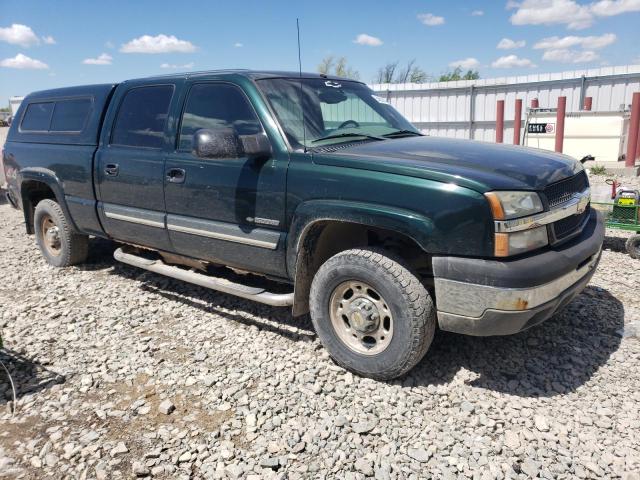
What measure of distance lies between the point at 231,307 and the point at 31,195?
3.25m

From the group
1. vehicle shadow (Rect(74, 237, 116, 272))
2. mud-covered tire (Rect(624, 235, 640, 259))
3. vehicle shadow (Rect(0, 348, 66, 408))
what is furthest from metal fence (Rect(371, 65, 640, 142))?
vehicle shadow (Rect(0, 348, 66, 408))

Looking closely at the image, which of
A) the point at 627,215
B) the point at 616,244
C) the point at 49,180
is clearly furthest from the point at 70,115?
the point at 616,244

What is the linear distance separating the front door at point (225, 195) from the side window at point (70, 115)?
163 cm

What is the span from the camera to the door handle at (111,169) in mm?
4645

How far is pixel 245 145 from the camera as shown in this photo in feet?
11.4

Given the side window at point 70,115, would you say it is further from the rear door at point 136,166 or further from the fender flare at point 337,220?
the fender flare at point 337,220

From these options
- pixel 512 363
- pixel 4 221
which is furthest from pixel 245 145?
pixel 4 221

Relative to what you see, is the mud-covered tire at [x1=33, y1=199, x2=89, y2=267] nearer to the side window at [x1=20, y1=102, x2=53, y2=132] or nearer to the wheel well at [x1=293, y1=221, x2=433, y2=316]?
the side window at [x1=20, y1=102, x2=53, y2=132]

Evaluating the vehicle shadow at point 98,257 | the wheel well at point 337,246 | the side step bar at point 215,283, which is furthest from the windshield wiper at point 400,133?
the vehicle shadow at point 98,257

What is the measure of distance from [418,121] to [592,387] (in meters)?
16.3

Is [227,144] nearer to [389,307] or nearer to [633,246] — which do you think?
[389,307]

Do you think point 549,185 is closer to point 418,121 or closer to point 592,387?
point 592,387

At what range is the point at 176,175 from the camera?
4121mm

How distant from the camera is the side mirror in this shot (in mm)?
3283
